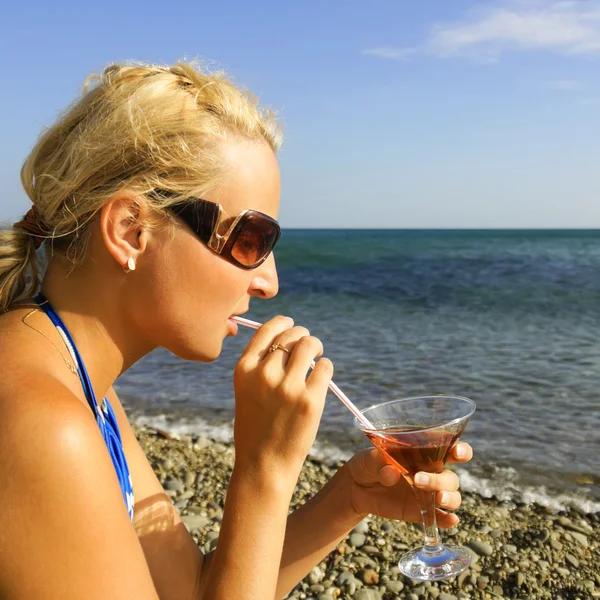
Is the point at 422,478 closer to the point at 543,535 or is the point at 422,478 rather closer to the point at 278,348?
the point at 278,348

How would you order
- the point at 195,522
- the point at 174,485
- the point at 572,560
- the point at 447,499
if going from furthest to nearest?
the point at 174,485 < the point at 195,522 < the point at 572,560 < the point at 447,499

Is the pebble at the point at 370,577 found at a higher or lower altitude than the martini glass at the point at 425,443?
lower

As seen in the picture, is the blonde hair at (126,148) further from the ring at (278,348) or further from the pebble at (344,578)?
the pebble at (344,578)

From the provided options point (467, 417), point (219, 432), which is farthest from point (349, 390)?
point (467, 417)

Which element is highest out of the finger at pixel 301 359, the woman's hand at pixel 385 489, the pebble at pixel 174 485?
the finger at pixel 301 359

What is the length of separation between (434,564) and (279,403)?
79 centimetres

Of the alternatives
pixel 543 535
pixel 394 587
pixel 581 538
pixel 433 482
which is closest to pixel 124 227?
pixel 433 482

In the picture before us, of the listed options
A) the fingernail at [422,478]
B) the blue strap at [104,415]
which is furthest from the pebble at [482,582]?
the blue strap at [104,415]

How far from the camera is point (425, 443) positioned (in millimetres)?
2342

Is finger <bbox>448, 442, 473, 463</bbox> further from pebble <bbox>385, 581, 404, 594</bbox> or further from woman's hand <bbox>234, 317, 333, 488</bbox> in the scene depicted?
pebble <bbox>385, 581, 404, 594</bbox>

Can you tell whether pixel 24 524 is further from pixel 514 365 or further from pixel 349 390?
pixel 514 365

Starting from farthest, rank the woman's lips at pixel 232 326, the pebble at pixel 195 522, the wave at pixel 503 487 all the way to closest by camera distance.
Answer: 1. the wave at pixel 503 487
2. the pebble at pixel 195 522
3. the woman's lips at pixel 232 326

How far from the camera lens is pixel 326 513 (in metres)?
2.94

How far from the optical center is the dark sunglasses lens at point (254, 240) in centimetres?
251
